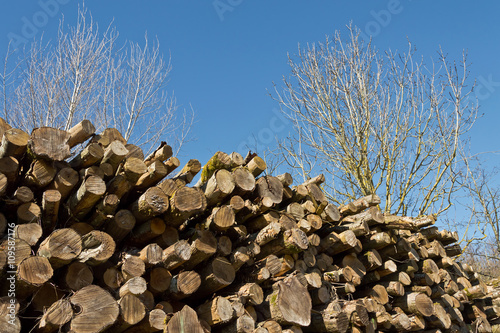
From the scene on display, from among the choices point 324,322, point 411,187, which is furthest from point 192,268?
point 411,187

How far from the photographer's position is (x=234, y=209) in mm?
3047

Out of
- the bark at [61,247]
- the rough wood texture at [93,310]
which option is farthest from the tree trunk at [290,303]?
the bark at [61,247]

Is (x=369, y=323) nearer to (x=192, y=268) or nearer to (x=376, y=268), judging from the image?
(x=376, y=268)

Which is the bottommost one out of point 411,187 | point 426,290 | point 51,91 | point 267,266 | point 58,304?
point 58,304

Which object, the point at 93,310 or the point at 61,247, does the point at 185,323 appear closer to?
the point at 93,310

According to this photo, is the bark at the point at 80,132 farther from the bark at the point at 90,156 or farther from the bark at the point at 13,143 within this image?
the bark at the point at 13,143

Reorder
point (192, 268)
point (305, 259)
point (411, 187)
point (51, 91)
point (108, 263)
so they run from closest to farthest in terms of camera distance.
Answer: point (108, 263) → point (192, 268) → point (305, 259) → point (411, 187) → point (51, 91)

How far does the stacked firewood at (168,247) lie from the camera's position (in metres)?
2.32

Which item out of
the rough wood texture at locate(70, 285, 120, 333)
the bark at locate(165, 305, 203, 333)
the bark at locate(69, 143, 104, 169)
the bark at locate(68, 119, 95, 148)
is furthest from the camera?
the bark at locate(68, 119, 95, 148)

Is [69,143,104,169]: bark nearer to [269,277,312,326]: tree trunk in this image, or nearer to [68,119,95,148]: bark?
[68,119,95,148]: bark

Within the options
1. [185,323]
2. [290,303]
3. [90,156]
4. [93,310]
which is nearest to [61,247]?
[93,310]

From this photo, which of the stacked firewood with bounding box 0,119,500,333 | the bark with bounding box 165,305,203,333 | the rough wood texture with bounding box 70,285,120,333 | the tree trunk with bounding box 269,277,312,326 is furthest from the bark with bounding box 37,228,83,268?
the tree trunk with bounding box 269,277,312,326

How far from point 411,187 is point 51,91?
836cm

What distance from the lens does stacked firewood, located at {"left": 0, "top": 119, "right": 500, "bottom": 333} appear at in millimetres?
2316
